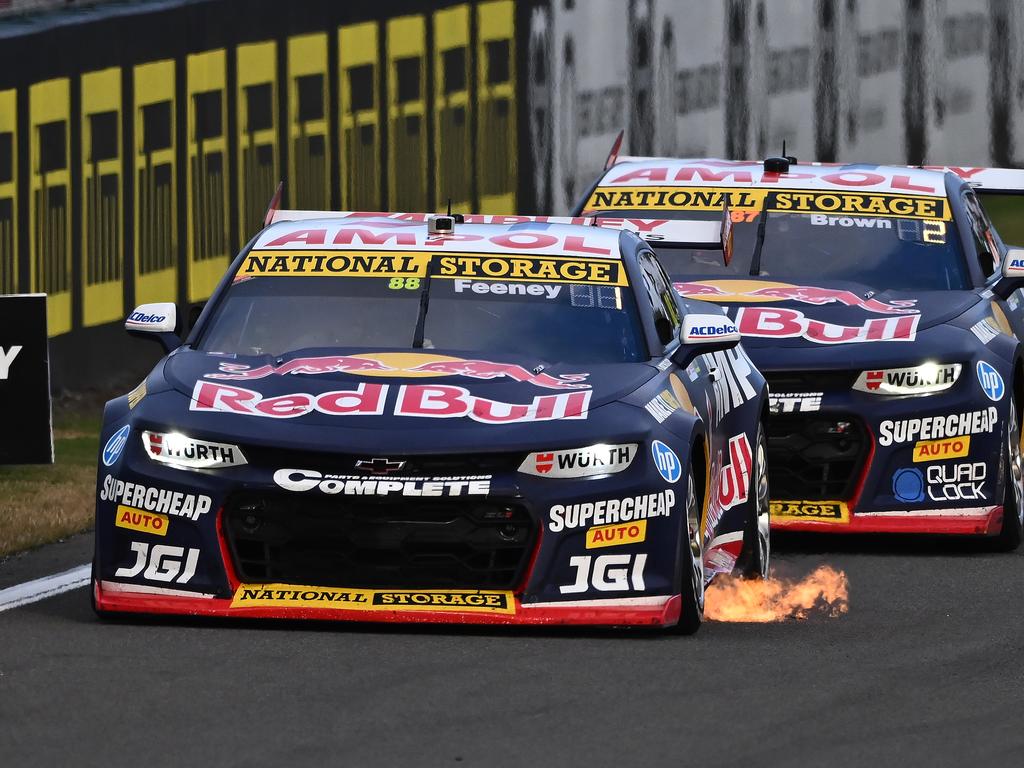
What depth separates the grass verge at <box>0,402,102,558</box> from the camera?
12.1 metres

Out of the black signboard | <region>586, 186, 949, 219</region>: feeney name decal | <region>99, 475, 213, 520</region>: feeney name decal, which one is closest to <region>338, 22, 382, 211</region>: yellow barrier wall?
<region>586, 186, 949, 219</region>: feeney name decal

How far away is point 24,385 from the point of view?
1316cm

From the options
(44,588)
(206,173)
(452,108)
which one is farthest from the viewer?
(452,108)

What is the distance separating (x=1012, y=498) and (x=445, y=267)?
11.1 ft

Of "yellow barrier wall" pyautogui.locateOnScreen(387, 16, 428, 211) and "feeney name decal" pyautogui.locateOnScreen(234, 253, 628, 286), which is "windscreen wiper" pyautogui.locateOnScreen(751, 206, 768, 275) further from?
"yellow barrier wall" pyautogui.locateOnScreen(387, 16, 428, 211)

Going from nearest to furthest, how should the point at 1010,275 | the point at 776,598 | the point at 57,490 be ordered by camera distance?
1. the point at 776,598
2. the point at 1010,275
3. the point at 57,490

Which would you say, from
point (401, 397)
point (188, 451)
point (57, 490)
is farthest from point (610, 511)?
point (57, 490)

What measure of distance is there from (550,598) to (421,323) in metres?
1.44

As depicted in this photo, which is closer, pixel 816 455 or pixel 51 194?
pixel 816 455

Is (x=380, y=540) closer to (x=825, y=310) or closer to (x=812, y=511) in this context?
(x=812, y=511)

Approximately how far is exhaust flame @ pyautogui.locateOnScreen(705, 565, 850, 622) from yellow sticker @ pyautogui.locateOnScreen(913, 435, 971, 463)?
1.02 meters

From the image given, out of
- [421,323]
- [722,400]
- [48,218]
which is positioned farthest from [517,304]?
[48,218]

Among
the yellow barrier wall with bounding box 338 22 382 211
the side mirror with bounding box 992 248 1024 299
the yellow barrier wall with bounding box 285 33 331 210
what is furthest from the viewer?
the yellow barrier wall with bounding box 338 22 382 211

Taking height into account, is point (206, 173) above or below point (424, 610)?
above
